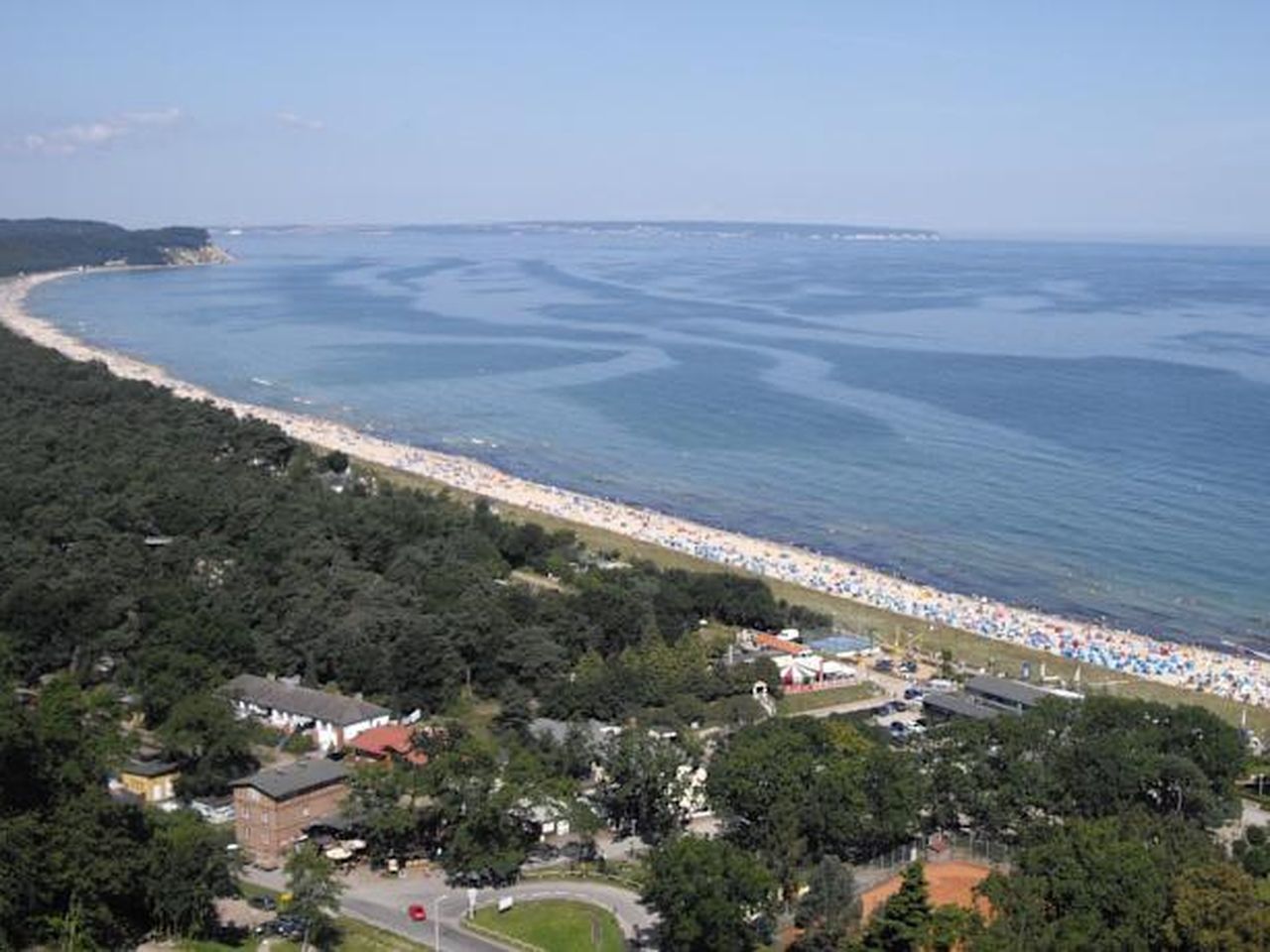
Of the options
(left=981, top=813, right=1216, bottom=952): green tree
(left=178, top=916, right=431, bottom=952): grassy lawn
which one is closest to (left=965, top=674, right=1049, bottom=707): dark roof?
(left=981, top=813, right=1216, bottom=952): green tree

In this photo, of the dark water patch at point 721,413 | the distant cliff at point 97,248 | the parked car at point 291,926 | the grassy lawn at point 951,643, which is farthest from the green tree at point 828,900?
the distant cliff at point 97,248

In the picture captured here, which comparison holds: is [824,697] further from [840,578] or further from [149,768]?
[149,768]

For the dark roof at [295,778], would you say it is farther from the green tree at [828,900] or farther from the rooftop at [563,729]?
the green tree at [828,900]

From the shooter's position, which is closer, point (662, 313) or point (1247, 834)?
point (1247, 834)

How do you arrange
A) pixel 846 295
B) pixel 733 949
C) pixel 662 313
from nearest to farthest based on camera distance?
pixel 733 949 < pixel 662 313 < pixel 846 295

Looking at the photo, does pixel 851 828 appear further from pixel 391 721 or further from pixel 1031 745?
pixel 391 721

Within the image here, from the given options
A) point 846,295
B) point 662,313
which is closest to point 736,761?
point 662,313
